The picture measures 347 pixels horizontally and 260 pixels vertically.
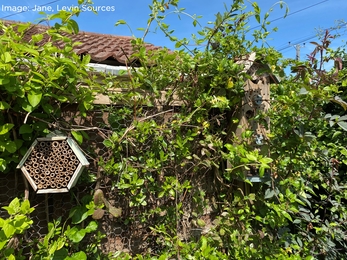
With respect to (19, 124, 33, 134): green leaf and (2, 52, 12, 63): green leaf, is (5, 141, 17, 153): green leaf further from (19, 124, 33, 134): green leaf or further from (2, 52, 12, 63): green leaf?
(2, 52, 12, 63): green leaf

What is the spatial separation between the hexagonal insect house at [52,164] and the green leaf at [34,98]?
0.19 m

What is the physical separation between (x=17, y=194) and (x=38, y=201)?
10 centimetres

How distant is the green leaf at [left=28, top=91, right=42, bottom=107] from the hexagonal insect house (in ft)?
0.63

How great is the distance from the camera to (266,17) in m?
1.53

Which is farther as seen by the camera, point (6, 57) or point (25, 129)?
point (25, 129)

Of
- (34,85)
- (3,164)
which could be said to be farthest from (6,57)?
(3,164)

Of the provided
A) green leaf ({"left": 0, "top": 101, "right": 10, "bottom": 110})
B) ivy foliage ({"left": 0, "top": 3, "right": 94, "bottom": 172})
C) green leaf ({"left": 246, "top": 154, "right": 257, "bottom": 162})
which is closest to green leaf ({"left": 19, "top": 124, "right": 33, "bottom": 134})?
ivy foliage ({"left": 0, "top": 3, "right": 94, "bottom": 172})

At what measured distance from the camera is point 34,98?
1127 millimetres

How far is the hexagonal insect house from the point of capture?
1.22m

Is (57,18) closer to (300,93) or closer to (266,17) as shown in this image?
(266,17)

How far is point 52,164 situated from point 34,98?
30 cm

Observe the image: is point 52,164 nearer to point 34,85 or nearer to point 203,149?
point 34,85

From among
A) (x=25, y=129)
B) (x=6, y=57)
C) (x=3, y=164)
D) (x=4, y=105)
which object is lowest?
(x=3, y=164)

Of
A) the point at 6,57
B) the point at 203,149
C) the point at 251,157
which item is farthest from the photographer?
the point at 203,149
